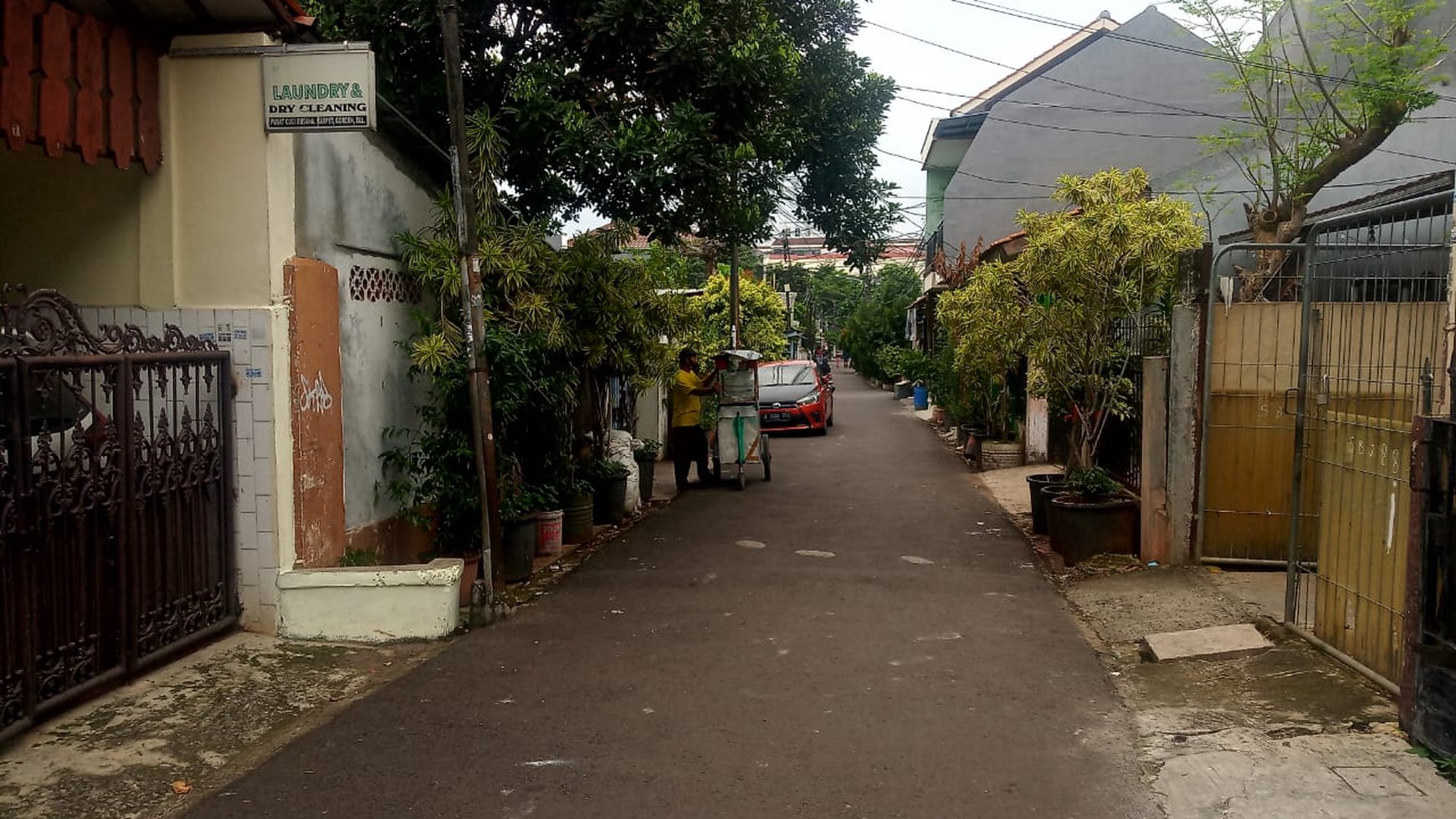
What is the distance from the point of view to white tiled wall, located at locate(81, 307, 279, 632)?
6668 millimetres

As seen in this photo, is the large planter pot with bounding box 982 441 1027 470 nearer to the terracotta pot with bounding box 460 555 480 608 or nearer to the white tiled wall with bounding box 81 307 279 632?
the terracotta pot with bounding box 460 555 480 608

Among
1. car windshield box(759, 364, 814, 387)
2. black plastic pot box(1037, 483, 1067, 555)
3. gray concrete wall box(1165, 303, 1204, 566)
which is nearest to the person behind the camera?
gray concrete wall box(1165, 303, 1204, 566)

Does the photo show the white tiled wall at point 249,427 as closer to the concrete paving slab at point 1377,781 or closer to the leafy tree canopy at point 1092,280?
the concrete paving slab at point 1377,781

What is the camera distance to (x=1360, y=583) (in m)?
Result: 5.67

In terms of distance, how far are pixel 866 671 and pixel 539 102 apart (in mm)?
5650

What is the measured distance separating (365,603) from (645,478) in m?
7.07

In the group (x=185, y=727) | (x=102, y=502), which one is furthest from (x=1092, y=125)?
(x=185, y=727)

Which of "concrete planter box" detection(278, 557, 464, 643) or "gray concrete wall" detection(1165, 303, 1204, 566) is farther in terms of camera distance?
"gray concrete wall" detection(1165, 303, 1204, 566)

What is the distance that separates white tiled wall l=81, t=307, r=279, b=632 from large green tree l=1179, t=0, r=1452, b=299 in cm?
903

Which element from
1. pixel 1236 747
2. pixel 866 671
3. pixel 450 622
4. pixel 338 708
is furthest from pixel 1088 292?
pixel 338 708

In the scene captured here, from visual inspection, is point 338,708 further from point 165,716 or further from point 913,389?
point 913,389

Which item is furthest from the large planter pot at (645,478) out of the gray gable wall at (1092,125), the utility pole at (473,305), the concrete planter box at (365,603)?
the gray gable wall at (1092,125)

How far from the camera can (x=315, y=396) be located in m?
7.05

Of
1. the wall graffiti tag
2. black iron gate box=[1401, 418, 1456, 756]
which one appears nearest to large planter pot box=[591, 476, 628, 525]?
the wall graffiti tag
